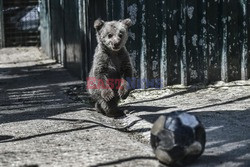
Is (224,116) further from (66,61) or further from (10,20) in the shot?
(10,20)

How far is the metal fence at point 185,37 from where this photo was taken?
22.1ft

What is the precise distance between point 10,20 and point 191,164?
48.0 ft

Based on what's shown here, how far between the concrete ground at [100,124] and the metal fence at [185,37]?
29 centimetres

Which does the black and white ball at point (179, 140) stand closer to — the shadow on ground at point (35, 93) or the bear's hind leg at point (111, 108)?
the bear's hind leg at point (111, 108)

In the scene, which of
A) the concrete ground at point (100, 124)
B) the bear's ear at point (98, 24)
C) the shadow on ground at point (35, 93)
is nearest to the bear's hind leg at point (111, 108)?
the concrete ground at point (100, 124)

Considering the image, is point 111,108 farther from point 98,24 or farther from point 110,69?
point 98,24

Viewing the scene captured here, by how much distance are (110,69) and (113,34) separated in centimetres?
48

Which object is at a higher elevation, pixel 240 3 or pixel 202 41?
pixel 240 3

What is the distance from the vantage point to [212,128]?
14.6 feet

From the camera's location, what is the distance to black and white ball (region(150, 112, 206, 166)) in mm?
3266

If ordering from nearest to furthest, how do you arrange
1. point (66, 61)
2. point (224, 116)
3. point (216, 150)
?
1. point (216, 150)
2. point (224, 116)
3. point (66, 61)

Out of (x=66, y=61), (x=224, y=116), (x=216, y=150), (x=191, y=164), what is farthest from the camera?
(x=66, y=61)

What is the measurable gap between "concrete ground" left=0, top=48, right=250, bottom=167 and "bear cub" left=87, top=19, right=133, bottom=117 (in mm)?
231

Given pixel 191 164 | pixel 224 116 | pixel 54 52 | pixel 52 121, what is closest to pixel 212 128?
pixel 224 116
